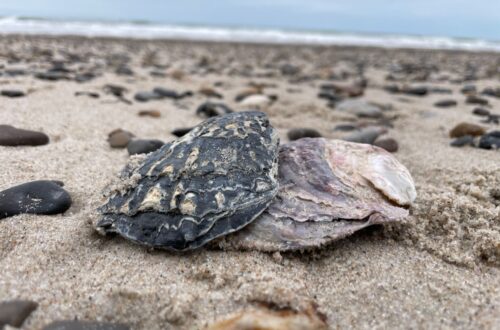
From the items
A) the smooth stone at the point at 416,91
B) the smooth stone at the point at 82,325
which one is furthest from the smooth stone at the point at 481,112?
the smooth stone at the point at 82,325

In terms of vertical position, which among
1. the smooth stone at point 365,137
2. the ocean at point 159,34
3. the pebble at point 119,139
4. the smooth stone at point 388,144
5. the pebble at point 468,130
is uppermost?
the pebble at point 468,130

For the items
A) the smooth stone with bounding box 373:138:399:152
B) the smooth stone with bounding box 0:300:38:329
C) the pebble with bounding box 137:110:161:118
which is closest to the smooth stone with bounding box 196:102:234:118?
the pebble with bounding box 137:110:161:118

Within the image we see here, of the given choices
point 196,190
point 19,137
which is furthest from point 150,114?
point 196,190

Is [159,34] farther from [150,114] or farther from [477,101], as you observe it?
[477,101]

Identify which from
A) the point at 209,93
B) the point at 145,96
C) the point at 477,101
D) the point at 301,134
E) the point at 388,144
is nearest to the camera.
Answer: the point at 388,144

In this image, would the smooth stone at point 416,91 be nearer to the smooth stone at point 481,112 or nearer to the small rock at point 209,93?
the smooth stone at point 481,112

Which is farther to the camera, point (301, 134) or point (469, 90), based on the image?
point (469, 90)

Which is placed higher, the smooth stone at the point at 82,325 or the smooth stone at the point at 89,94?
the smooth stone at the point at 82,325

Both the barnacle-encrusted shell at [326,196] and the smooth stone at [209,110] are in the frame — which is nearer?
the barnacle-encrusted shell at [326,196]
